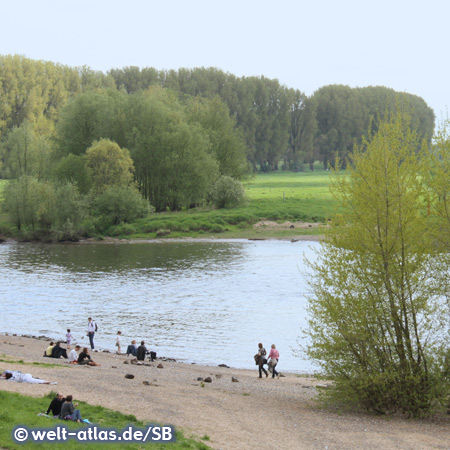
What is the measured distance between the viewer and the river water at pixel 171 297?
4150cm

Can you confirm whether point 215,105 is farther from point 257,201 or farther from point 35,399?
point 35,399

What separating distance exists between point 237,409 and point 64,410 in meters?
7.53

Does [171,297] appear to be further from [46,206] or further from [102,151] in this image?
[102,151]

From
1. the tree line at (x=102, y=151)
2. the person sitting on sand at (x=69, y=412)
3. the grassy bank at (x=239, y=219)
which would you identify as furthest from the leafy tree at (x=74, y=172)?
the person sitting on sand at (x=69, y=412)

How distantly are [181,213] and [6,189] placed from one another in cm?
2638

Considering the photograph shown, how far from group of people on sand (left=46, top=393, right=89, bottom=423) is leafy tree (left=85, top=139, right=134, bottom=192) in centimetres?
7762

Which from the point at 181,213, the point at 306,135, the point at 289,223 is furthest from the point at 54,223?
the point at 306,135

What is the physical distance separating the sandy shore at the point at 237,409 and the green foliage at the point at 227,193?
75469mm

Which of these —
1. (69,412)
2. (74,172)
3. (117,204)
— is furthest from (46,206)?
(69,412)

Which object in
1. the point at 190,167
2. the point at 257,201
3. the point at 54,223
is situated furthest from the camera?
the point at 257,201

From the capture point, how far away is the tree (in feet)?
86.3

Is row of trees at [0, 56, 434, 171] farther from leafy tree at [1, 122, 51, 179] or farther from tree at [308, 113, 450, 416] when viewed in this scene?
tree at [308, 113, 450, 416]

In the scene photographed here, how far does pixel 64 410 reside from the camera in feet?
69.5

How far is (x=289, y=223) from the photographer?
10000cm
